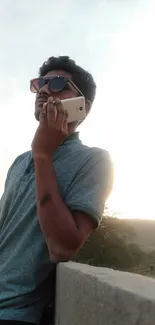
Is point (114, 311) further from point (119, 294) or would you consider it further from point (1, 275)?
point (1, 275)

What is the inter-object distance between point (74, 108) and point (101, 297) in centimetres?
96

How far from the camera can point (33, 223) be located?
6.84ft

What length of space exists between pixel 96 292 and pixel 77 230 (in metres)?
0.36

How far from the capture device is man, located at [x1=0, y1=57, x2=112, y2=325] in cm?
192

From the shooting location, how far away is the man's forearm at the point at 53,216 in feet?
6.16

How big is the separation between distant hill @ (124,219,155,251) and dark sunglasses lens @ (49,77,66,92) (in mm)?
48880

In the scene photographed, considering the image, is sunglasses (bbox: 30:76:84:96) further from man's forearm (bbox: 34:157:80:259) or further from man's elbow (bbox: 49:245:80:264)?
man's elbow (bbox: 49:245:80:264)

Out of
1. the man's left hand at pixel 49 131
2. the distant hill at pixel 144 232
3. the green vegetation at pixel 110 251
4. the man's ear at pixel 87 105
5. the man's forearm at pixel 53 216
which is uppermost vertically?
the man's left hand at pixel 49 131

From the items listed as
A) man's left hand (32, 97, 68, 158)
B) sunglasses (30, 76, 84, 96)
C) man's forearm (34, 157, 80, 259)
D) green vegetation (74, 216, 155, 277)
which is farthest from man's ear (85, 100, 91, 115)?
green vegetation (74, 216, 155, 277)

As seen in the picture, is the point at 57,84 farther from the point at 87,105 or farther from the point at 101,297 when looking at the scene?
the point at 101,297

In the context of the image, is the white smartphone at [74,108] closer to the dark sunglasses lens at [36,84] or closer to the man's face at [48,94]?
the man's face at [48,94]

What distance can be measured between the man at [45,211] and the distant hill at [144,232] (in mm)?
48995

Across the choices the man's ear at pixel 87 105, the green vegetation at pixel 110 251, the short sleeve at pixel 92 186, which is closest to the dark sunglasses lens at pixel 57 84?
the man's ear at pixel 87 105

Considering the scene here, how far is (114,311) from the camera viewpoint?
4.67ft
